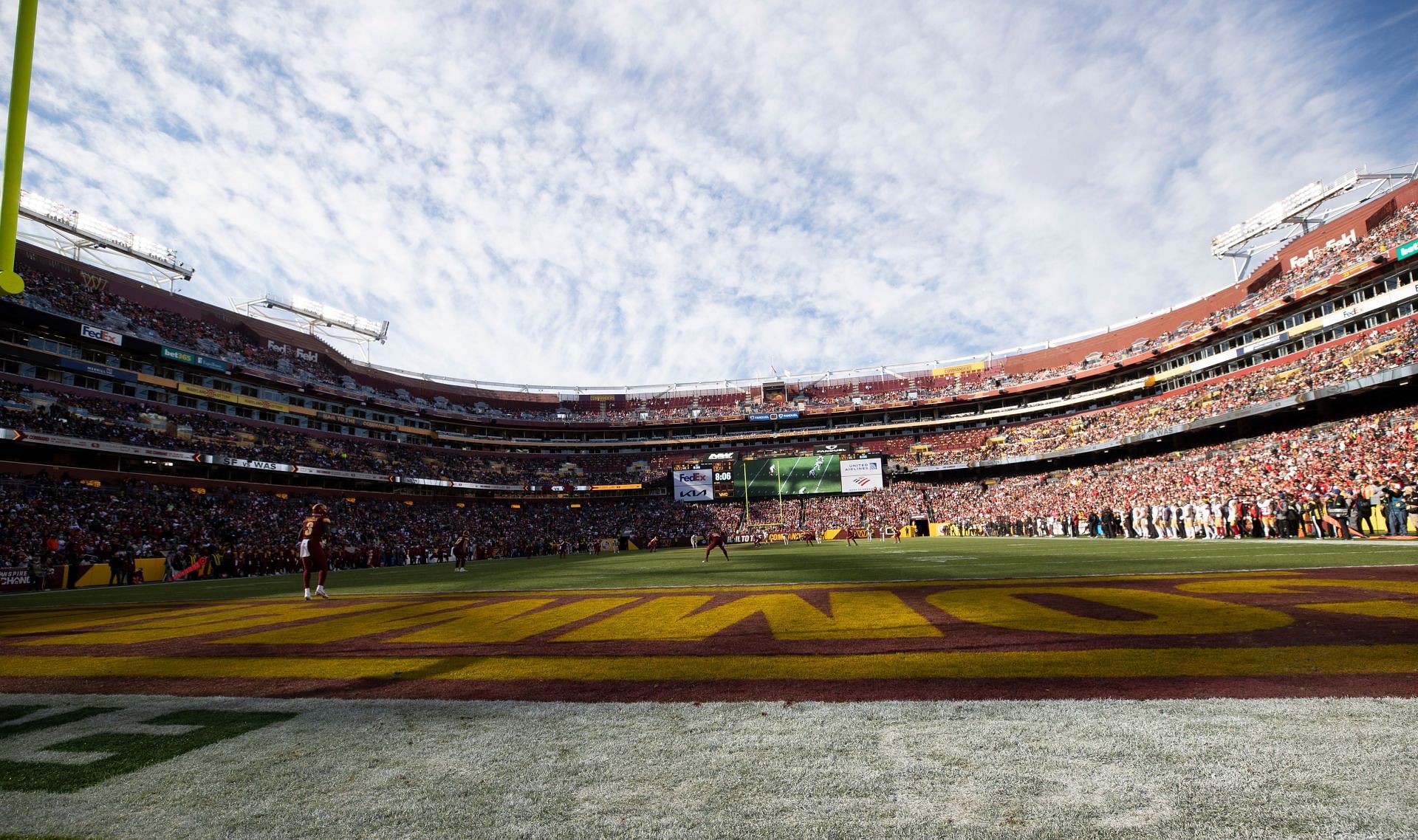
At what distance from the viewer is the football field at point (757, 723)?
2453 mm

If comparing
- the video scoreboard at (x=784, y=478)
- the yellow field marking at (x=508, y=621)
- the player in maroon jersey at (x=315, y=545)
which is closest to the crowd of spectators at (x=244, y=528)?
the video scoreboard at (x=784, y=478)

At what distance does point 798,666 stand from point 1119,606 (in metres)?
4.74

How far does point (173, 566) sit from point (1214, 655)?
36.1 meters

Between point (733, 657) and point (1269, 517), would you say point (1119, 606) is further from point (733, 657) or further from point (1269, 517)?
point (1269, 517)

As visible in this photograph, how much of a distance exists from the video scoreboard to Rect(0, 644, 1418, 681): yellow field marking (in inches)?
2220

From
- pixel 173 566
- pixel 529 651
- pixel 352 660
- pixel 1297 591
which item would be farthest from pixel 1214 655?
pixel 173 566

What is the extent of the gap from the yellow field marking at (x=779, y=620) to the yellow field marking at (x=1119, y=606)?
0.75 metres

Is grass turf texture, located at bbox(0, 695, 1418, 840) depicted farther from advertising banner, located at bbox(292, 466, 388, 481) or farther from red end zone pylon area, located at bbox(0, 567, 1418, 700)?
advertising banner, located at bbox(292, 466, 388, 481)

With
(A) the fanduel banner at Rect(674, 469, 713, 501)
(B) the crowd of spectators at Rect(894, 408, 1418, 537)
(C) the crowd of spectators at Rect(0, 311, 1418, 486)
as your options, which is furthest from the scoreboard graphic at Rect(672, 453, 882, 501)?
(B) the crowd of spectators at Rect(894, 408, 1418, 537)

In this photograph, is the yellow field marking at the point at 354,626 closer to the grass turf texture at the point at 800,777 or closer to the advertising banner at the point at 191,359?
the grass turf texture at the point at 800,777

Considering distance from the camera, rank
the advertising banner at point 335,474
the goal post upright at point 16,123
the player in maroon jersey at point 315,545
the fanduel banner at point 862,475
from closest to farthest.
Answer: the goal post upright at point 16,123
the player in maroon jersey at point 315,545
the advertising banner at point 335,474
the fanduel banner at point 862,475

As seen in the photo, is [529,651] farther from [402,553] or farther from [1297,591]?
[402,553]

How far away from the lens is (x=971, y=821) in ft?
7.59

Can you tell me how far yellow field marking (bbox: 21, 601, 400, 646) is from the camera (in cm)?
814
